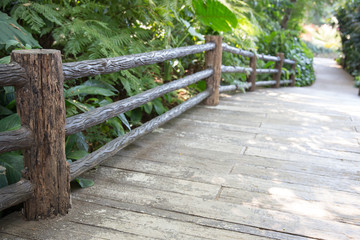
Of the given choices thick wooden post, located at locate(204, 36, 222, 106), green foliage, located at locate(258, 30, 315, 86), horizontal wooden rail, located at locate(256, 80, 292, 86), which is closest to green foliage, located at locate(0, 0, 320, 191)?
thick wooden post, located at locate(204, 36, 222, 106)

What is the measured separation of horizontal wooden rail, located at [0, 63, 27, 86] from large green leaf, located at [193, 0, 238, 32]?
279 cm

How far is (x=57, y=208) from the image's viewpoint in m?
1.85

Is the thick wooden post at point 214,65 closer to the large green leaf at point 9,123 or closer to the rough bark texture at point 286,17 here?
the large green leaf at point 9,123

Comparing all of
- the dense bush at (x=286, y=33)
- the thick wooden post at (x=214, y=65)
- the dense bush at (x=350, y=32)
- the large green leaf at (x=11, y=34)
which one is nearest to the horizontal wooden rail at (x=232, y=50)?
the thick wooden post at (x=214, y=65)

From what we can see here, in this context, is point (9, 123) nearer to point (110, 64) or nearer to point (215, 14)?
point (110, 64)

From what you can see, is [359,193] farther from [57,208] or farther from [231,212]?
[57,208]

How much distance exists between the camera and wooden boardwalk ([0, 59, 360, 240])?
1.77m

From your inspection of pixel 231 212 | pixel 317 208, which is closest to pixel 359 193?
pixel 317 208

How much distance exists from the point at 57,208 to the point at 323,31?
71.6 ft

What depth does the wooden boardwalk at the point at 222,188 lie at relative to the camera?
1.77 metres

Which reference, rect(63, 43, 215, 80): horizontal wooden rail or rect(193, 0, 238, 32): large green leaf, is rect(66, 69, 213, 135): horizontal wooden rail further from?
rect(193, 0, 238, 32): large green leaf

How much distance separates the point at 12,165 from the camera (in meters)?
1.89

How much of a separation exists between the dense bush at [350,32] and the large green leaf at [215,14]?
9.32 m

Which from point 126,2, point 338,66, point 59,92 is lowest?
point 338,66
